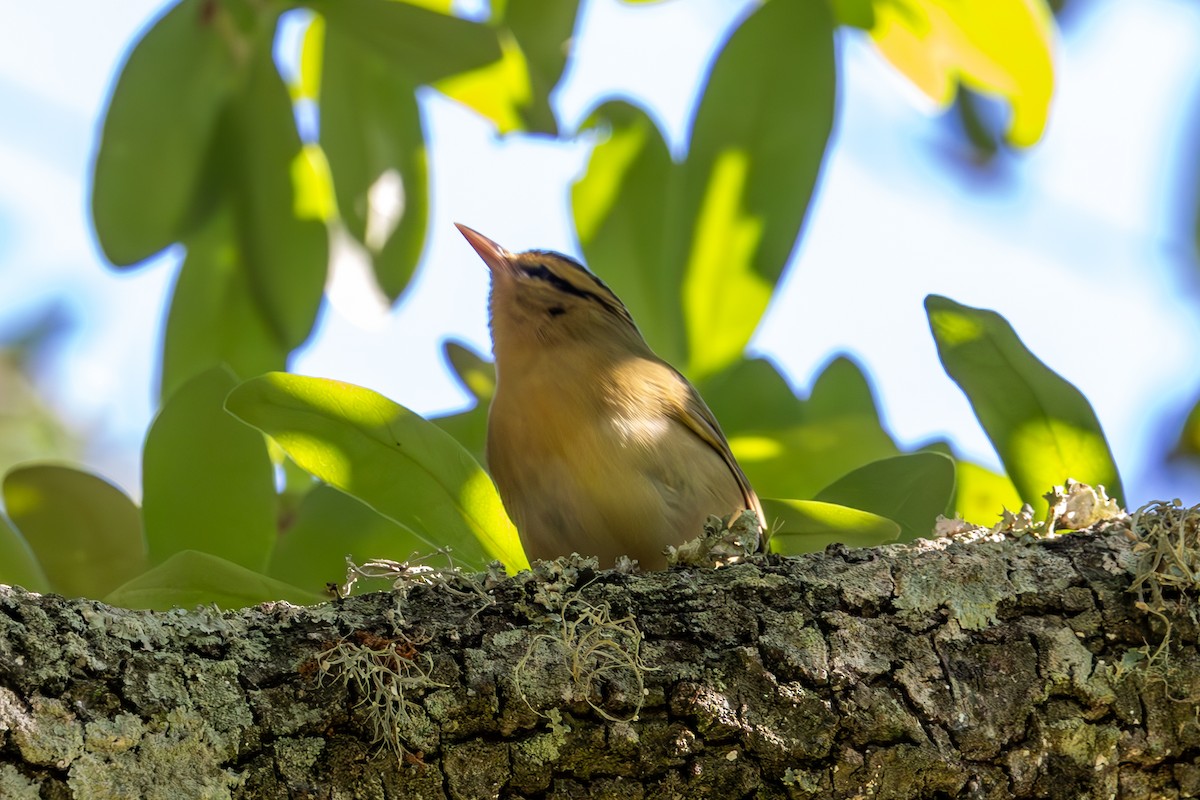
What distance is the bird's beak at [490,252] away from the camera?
13.9 feet

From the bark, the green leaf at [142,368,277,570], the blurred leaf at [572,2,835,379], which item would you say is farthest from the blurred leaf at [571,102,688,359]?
the bark

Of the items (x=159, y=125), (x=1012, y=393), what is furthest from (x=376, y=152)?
(x=1012, y=393)

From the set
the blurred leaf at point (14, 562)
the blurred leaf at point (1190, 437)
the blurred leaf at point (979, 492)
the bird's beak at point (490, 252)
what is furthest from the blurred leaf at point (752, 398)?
the blurred leaf at point (14, 562)

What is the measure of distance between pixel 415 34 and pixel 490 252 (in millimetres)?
1017

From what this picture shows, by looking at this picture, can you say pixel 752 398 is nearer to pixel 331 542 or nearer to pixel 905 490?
pixel 905 490

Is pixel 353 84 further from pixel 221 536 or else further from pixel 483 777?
pixel 483 777

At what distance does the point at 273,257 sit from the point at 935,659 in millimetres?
2296

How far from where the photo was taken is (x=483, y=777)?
6.74 feet

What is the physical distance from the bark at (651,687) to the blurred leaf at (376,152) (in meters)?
1.68

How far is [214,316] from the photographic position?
3.80 metres

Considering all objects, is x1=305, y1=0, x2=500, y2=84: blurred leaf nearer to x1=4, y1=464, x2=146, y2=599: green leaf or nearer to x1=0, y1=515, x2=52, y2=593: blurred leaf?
x1=4, y1=464, x2=146, y2=599: green leaf

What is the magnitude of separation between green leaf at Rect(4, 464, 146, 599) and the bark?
1.05 m

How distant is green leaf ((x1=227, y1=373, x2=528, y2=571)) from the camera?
2.53 m

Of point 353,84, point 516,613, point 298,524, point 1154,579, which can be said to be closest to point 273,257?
point 353,84
